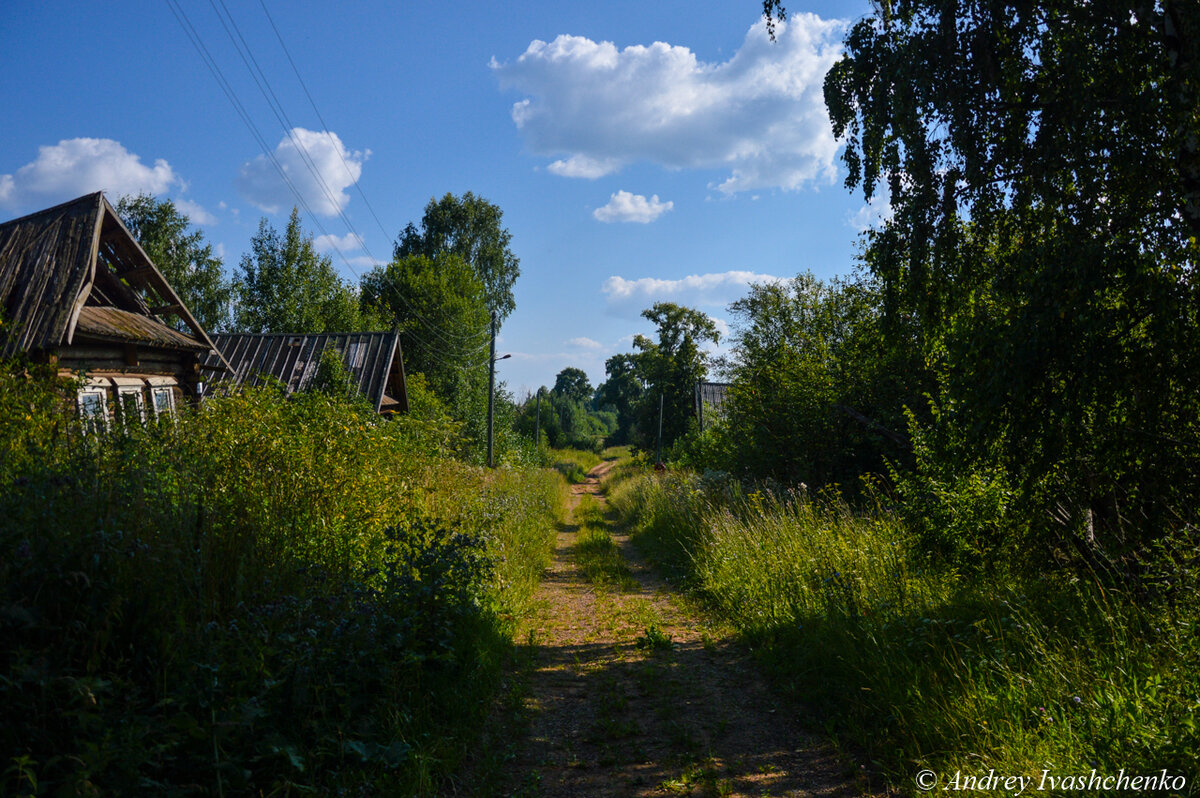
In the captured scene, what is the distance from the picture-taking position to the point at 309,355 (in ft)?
68.2

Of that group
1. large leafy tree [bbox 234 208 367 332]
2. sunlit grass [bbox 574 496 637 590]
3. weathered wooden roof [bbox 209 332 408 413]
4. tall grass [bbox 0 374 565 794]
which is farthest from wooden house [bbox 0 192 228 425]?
large leafy tree [bbox 234 208 367 332]

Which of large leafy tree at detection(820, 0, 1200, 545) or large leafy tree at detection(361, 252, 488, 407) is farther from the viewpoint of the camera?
large leafy tree at detection(361, 252, 488, 407)

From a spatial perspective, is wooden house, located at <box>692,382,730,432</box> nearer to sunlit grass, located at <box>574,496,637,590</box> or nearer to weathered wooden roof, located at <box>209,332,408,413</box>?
sunlit grass, located at <box>574,496,637,590</box>

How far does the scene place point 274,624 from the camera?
12.6 ft

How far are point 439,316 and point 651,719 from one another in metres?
33.7

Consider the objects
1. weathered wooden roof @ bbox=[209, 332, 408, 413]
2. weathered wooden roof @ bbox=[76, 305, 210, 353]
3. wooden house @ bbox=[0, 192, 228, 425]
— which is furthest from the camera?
weathered wooden roof @ bbox=[209, 332, 408, 413]

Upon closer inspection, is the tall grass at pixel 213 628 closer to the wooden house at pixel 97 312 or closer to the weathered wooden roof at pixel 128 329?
the wooden house at pixel 97 312

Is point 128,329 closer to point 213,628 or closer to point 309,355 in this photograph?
point 309,355

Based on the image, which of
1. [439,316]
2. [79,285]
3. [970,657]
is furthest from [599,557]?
[439,316]

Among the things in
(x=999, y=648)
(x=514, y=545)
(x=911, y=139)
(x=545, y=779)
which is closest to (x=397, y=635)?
(x=545, y=779)

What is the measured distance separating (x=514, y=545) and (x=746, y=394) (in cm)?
637

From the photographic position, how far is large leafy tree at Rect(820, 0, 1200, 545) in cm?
459

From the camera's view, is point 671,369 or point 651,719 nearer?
point 651,719

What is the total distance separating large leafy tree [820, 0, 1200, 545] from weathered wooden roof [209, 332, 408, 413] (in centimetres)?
1693
